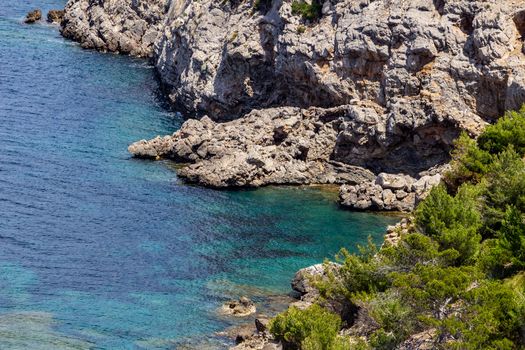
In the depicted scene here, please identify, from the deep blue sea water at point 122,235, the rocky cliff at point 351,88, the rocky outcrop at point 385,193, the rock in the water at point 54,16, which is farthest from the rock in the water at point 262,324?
the rock in the water at point 54,16

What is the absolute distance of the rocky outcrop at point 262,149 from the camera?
78500 mm

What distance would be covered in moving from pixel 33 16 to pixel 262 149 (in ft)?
243

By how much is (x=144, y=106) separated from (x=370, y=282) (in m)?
59.7

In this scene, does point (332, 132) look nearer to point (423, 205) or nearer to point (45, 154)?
point (45, 154)

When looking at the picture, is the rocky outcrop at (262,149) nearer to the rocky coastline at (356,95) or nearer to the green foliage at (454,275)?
the rocky coastline at (356,95)

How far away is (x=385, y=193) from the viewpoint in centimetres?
7406

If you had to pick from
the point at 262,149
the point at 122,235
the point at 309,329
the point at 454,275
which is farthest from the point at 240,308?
the point at 262,149

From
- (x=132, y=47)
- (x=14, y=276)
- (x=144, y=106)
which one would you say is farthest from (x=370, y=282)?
(x=132, y=47)

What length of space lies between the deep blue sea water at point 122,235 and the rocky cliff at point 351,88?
159 inches

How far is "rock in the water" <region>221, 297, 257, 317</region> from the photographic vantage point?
55.4m

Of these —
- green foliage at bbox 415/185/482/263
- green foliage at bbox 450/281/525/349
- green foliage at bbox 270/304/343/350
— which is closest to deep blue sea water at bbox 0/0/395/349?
green foliage at bbox 270/304/343/350

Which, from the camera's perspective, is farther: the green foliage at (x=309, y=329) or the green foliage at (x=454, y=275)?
the green foliage at (x=309, y=329)

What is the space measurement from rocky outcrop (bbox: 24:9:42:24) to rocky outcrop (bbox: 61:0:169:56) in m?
10.4

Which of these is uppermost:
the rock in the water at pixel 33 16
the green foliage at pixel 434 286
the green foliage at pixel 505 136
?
the green foliage at pixel 505 136
